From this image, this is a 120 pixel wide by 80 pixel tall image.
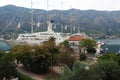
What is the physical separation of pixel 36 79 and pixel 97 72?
582 inches

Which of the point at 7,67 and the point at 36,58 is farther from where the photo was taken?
the point at 36,58

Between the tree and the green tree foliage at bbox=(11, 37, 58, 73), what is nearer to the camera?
the green tree foliage at bbox=(11, 37, 58, 73)

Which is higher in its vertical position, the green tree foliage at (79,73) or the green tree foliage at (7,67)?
the green tree foliage at (79,73)

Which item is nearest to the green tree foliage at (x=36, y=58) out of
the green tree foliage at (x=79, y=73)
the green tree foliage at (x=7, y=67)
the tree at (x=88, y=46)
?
the green tree foliage at (x=7, y=67)

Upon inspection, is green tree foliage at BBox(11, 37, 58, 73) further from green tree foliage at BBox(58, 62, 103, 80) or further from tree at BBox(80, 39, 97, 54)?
tree at BBox(80, 39, 97, 54)

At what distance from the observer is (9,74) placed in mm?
38844

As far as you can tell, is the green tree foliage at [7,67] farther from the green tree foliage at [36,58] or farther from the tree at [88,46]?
the tree at [88,46]

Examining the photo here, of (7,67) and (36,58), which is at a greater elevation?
(36,58)

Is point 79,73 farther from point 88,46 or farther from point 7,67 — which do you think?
point 88,46

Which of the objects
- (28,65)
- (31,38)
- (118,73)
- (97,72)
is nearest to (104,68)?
(118,73)

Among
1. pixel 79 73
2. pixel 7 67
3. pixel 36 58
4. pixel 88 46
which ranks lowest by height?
pixel 88 46

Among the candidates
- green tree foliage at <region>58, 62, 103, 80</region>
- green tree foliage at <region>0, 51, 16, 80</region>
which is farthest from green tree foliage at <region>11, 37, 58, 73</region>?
green tree foliage at <region>58, 62, 103, 80</region>

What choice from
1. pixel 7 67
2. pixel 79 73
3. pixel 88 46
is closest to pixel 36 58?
pixel 7 67

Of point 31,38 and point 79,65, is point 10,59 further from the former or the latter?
point 31,38
